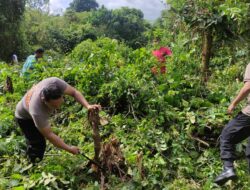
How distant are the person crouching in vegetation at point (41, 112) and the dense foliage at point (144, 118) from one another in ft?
0.72

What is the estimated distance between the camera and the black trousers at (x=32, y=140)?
12.1 feet

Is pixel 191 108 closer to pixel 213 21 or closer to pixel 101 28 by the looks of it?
pixel 213 21

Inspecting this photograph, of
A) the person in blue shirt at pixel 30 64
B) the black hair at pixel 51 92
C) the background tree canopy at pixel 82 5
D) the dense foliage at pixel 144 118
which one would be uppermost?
the background tree canopy at pixel 82 5

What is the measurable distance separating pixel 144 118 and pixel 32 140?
1.64 meters

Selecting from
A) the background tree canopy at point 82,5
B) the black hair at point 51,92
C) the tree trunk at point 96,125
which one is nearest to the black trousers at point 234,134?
the tree trunk at point 96,125

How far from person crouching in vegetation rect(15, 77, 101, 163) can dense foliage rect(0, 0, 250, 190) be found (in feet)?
0.72

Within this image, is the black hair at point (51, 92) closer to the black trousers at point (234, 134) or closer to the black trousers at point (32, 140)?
the black trousers at point (32, 140)

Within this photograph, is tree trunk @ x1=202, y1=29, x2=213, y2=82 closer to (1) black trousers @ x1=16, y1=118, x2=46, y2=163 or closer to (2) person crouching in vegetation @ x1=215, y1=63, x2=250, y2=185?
(2) person crouching in vegetation @ x1=215, y1=63, x2=250, y2=185

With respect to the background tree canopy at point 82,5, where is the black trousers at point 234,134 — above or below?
below

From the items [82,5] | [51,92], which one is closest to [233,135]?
[51,92]

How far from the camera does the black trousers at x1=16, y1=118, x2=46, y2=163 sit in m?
3.69

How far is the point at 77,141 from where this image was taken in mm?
4426

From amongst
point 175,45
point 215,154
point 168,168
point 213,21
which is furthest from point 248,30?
point 168,168

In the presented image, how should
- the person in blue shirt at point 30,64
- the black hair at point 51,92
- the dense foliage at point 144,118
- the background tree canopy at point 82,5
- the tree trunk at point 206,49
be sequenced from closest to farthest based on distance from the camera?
the black hair at point 51,92 → the dense foliage at point 144,118 → the tree trunk at point 206,49 → the person in blue shirt at point 30,64 → the background tree canopy at point 82,5
